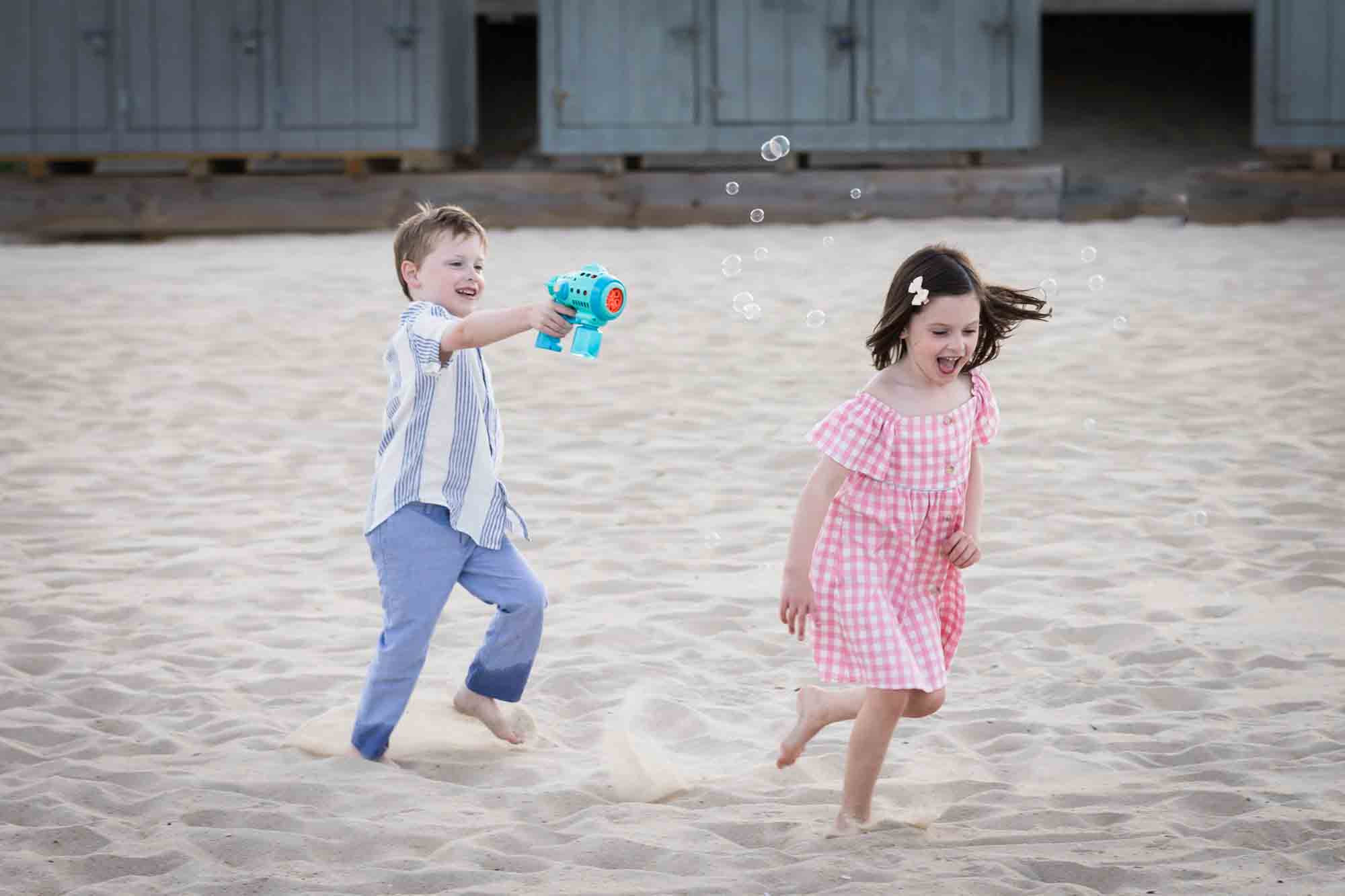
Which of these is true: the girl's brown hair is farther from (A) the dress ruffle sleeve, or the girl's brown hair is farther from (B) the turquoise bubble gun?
(B) the turquoise bubble gun

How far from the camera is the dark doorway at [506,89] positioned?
1548 cm

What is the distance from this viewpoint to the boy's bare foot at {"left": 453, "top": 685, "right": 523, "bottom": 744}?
331 cm

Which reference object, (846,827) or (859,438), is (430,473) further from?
(846,827)

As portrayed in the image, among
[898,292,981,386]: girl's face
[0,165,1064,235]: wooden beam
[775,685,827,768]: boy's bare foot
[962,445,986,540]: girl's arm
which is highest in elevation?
[0,165,1064,235]: wooden beam

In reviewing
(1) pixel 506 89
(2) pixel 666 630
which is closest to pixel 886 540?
(2) pixel 666 630

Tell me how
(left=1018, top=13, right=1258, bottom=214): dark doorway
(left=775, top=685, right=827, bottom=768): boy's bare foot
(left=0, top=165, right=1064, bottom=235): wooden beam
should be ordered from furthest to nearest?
(left=1018, top=13, right=1258, bottom=214): dark doorway
(left=0, top=165, right=1064, bottom=235): wooden beam
(left=775, top=685, right=827, bottom=768): boy's bare foot

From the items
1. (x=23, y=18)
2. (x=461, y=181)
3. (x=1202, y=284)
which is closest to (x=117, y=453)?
(x=1202, y=284)

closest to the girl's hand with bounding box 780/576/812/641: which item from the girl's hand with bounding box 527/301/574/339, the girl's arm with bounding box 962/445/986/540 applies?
the girl's arm with bounding box 962/445/986/540

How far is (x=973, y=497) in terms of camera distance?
2873mm

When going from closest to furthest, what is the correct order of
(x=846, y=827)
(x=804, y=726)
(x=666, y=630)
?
(x=846, y=827) → (x=804, y=726) → (x=666, y=630)

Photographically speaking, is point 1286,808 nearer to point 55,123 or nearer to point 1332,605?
point 1332,605

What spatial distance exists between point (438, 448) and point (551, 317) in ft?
1.64

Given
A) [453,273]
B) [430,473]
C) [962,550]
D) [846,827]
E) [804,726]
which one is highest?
[453,273]

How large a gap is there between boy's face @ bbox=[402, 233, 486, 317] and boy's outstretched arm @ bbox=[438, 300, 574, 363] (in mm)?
124
